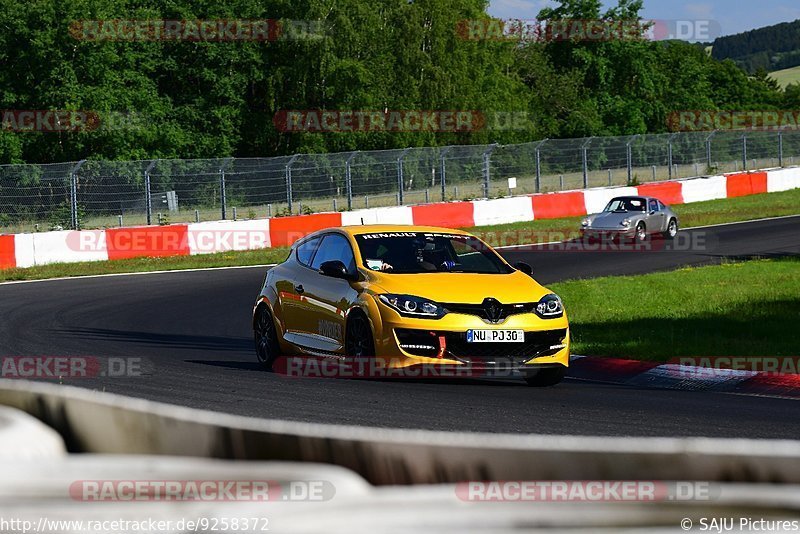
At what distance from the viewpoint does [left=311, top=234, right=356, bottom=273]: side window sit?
467 inches

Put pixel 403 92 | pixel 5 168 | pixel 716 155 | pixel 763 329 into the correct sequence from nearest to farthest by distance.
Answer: pixel 763 329 → pixel 5 168 → pixel 716 155 → pixel 403 92

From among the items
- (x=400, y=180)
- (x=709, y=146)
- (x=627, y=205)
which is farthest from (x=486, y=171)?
(x=709, y=146)

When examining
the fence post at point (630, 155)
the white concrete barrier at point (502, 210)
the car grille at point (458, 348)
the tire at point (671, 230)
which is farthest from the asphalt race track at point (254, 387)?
the fence post at point (630, 155)

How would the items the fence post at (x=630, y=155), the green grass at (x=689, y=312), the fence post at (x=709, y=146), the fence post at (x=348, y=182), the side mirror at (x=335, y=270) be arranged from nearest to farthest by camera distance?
the side mirror at (x=335, y=270)
the green grass at (x=689, y=312)
the fence post at (x=348, y=182)
the fence post at (x=630, y=155)
the fence post at (x=709, y=146)

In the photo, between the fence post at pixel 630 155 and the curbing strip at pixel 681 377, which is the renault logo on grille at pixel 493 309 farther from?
the fence post at pixel 630 155

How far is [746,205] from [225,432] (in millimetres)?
39607

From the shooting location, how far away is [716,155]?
4722cm

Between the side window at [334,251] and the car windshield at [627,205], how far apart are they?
2047cm

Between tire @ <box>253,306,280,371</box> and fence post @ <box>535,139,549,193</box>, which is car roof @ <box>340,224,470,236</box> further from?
fence post @ <box>535,139,549,193</box>

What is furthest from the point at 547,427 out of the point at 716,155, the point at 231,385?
the point at 716,155

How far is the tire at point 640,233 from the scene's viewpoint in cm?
3107

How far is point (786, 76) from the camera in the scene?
175625mm

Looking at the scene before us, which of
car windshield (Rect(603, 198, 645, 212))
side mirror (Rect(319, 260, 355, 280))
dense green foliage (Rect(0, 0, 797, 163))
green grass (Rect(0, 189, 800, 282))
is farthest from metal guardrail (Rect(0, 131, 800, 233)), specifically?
dense green foliage (Rect(0, 0, 797, 163))

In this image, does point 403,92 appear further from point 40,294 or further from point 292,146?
point 40,294
